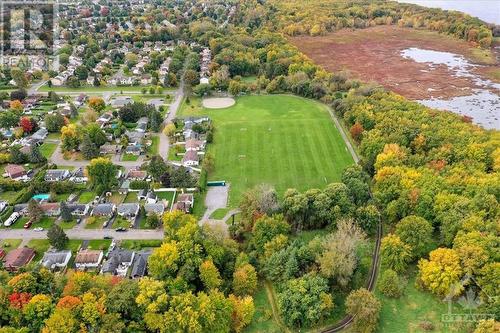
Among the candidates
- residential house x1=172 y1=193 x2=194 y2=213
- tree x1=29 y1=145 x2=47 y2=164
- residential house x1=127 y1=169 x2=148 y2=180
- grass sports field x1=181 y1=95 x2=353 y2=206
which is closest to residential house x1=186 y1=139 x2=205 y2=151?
grass sports field x1=181 y1=95 x2=353 y2=206

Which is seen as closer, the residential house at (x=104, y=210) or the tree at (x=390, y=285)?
the tree at (x=390, y=285)

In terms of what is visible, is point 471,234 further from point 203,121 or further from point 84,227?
point 203,121

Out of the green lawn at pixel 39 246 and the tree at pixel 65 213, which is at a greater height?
the tree at pixel 65 213

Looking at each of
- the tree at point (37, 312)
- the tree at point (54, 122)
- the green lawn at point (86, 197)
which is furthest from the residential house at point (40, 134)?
the tree at point (37, 312)

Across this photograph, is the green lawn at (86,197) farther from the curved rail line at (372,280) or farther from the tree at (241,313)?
the curved rail line at (372,280)

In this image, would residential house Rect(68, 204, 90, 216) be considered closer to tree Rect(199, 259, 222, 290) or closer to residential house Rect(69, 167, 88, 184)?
residential house Rect(69, 167, 88, 184)
